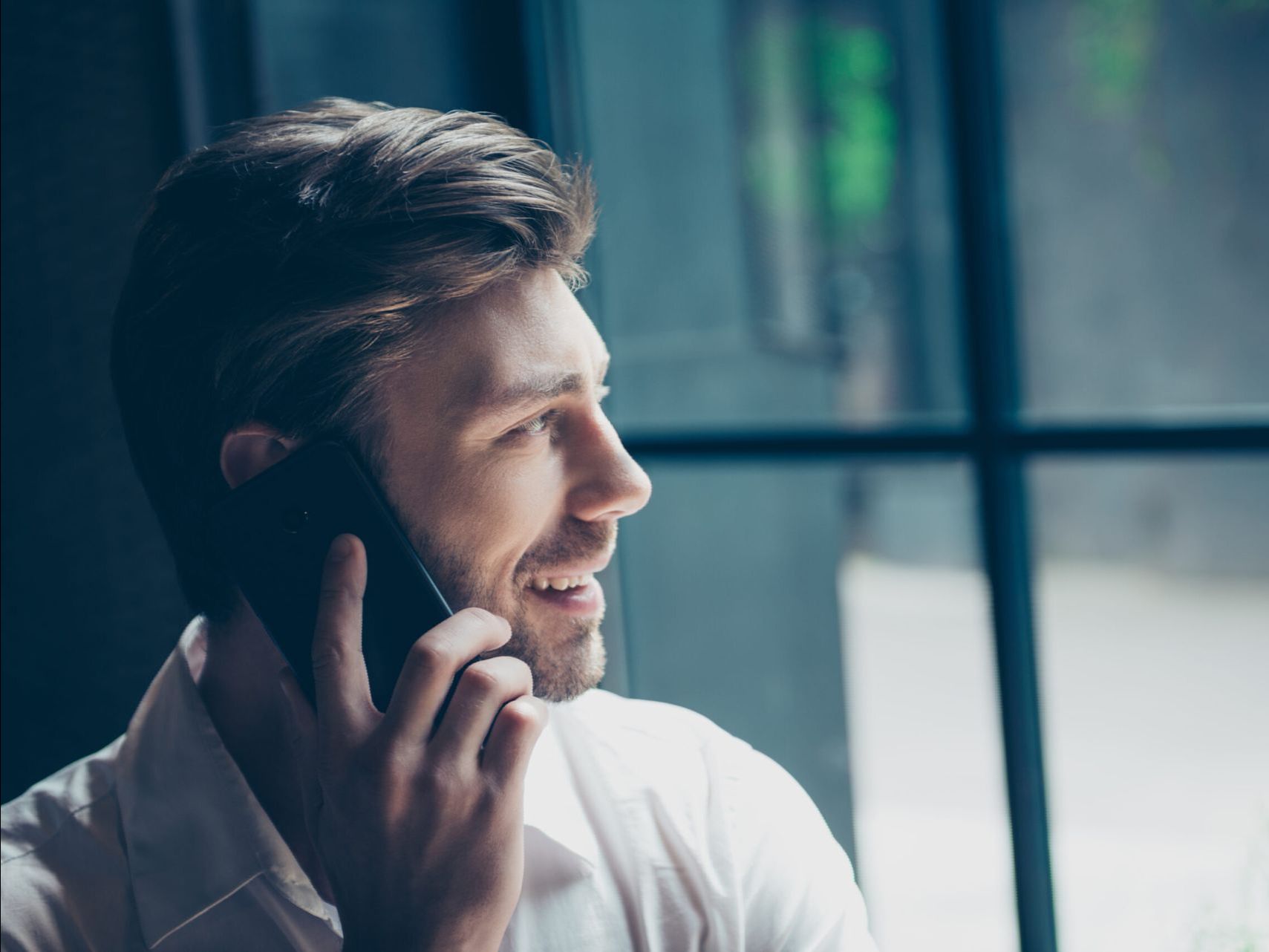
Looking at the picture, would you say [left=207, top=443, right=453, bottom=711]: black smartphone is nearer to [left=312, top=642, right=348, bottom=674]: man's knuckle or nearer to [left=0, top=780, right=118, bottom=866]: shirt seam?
[left=312, top=642, right=348, bottom=674]: man's knuckle

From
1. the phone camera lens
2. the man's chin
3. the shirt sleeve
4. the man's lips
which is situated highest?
the phone camera lens

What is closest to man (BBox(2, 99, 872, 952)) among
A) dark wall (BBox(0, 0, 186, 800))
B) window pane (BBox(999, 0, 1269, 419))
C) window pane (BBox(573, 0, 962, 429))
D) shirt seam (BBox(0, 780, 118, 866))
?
shirt seam (BBox(0, 780, 118, 866))

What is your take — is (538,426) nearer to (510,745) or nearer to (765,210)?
(510,745)

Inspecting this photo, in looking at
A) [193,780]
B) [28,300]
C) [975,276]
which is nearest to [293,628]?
[193,780]

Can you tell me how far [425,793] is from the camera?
2.48 feet

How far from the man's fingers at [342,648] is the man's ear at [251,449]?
5.2 inches

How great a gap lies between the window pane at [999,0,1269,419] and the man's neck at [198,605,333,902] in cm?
101

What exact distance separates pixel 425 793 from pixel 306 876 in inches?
10.2

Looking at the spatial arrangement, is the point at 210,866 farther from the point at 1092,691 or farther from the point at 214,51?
the point at 1092,691

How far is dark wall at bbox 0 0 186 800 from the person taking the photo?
1.11 meters

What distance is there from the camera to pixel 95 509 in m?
1.17

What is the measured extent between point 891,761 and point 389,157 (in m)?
1.52

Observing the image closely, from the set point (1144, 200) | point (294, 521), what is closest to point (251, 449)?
point (294, 521)

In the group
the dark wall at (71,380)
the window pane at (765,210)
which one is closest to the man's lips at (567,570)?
the window pane at (765,210)
